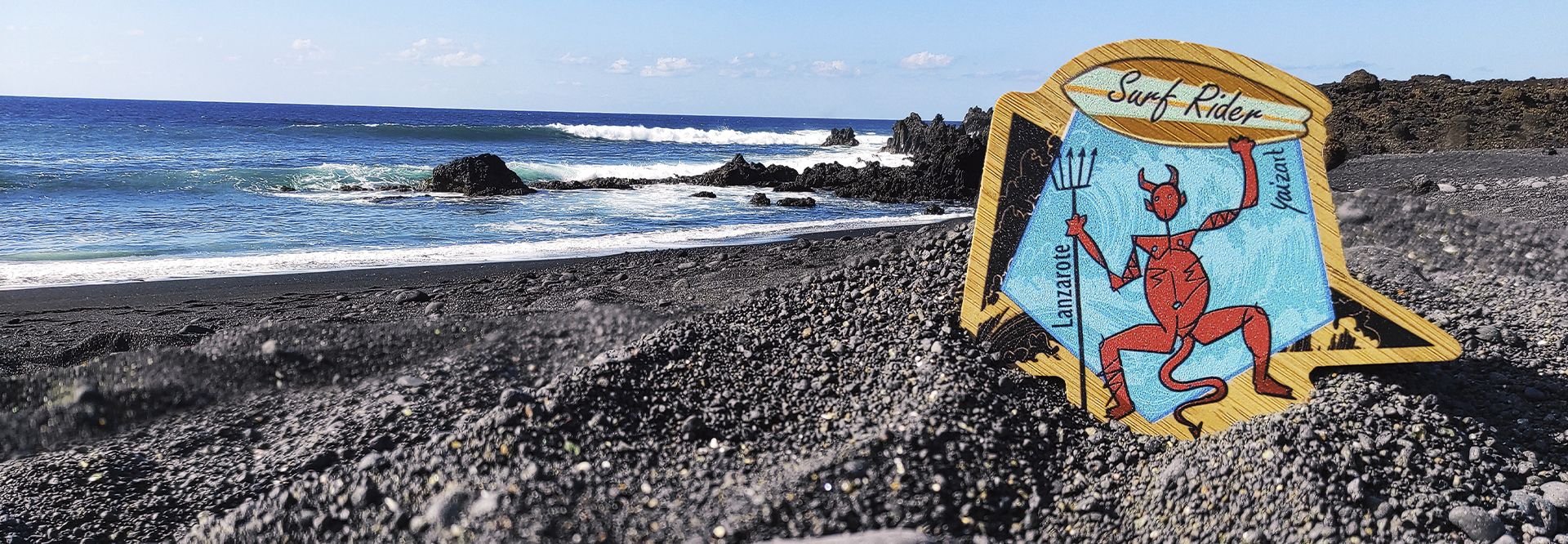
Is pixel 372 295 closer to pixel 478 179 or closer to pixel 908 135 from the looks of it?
pixel 478 179

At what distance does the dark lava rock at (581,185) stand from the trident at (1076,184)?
2039 cm

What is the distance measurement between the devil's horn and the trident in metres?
0.20

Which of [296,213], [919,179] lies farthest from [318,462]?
[919,179]

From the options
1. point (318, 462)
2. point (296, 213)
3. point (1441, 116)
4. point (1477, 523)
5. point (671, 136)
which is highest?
point (1441, 116)

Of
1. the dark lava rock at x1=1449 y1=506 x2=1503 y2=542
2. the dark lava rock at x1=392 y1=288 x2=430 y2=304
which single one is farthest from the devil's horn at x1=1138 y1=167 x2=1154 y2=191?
the dark lava rock at x1=392 y1=288 x2=430 y2=304

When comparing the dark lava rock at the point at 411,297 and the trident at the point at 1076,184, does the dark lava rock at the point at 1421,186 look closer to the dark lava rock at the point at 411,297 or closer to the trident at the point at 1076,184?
the trident at the point at 1076,184

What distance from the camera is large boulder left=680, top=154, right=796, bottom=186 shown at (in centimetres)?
2520

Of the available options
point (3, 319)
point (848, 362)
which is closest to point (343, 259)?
point (3, 319)

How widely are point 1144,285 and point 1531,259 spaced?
487 cm

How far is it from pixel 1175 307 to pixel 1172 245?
28 centimetres

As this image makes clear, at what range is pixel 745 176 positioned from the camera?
25.5m

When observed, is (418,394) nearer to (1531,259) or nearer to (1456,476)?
(1456,476)

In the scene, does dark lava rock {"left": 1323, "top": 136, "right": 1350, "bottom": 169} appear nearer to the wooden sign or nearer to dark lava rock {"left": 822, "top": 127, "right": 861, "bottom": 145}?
the wooden sign

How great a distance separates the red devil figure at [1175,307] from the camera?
3.93 meters
